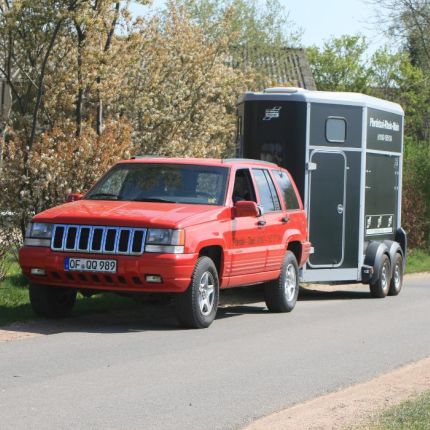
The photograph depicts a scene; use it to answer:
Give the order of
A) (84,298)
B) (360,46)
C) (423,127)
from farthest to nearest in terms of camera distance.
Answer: (360,46) < (423,127) < (84,298)

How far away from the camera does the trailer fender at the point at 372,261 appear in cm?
1825

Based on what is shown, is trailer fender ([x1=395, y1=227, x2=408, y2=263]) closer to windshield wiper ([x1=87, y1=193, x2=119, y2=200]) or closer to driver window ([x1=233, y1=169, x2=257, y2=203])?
driver window ([x1=233, y1=169, x2=257, y2=203])

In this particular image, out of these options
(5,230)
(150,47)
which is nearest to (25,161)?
(5,230)

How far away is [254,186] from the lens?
48.0 ft

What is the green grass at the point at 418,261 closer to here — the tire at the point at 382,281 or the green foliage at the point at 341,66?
the tire at the point at 382,281

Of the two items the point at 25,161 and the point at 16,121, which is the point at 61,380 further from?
the point at 16,121

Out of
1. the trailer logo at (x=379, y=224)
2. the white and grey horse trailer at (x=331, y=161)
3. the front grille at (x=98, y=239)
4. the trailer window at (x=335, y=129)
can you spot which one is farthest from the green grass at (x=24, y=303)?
the trailer logo at (x=379, y=224)

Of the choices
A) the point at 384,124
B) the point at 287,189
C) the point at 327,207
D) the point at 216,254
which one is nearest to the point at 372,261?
the point at 327,207

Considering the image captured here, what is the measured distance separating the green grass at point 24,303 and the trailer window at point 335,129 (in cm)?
416

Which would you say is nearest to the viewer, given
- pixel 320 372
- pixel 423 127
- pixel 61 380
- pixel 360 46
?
pixel 61 380

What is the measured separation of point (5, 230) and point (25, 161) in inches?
41.9

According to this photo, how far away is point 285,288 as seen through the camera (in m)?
15.2

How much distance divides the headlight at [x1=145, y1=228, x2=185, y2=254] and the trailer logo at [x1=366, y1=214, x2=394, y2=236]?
22.5 ft

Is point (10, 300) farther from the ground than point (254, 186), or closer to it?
closer to it
